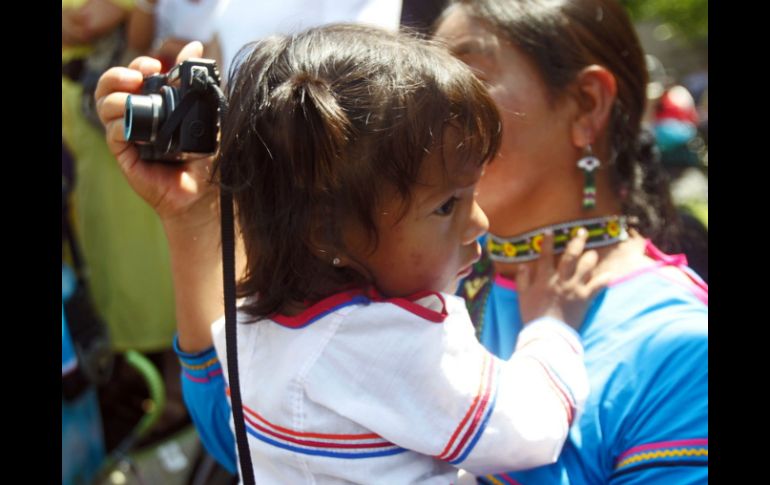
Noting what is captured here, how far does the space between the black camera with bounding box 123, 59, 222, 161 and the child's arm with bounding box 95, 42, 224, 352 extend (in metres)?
0.14

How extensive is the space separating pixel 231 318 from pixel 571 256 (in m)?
0.71

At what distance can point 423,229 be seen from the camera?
1.25 metres

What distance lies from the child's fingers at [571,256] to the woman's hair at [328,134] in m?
0.38

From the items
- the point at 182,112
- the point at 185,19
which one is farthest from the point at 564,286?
the point at 185,19

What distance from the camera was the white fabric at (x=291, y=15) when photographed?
1995mm

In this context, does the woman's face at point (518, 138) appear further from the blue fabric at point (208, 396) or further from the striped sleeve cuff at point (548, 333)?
the blue fabric at point (208, 396)

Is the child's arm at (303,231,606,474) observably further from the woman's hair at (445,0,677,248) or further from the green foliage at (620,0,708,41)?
the green foliage at (620,0,708,41)

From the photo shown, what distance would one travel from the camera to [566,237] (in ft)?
5.51

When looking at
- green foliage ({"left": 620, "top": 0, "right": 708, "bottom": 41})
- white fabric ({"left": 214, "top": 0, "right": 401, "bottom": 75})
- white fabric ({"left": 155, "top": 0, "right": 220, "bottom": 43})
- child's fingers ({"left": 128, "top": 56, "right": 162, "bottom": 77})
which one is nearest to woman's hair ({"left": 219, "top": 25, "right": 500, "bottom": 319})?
child's fingers ({"left": 128, "top": 56, "right": 162, "bottom": 77})

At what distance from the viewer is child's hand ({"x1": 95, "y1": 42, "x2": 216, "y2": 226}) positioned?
138 centimetres

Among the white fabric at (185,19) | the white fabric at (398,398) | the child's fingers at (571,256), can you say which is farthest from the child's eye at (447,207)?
the white fabric at (185,19)

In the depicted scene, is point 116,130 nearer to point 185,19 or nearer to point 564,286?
point 564,286
